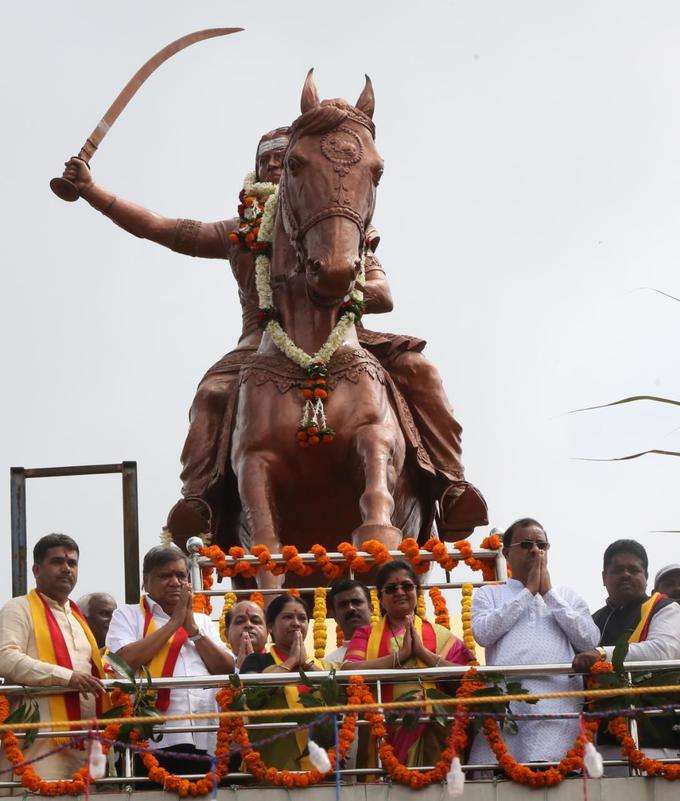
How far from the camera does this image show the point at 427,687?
33.2ft

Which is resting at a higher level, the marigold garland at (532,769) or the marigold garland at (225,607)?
the marigold garland at (225,607)

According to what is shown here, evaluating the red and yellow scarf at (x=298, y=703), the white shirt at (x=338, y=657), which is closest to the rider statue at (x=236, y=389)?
the white shirt at (x=338, y=657)

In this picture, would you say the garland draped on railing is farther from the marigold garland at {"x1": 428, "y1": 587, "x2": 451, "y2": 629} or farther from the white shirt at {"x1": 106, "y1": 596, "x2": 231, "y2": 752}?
the marigold garland at {"x1": 428, "y1": 587, "x2": 451, "y2": 629}

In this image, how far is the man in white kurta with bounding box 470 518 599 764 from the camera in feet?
32.9

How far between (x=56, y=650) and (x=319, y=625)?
2.46 meters

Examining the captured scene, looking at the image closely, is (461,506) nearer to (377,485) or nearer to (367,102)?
(377,485)

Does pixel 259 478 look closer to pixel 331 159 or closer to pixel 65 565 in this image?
pixel 331 159

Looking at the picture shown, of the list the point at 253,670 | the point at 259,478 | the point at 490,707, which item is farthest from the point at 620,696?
the point at 259,478

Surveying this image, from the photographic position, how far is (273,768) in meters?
9.86

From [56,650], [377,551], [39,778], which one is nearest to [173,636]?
[56,650]

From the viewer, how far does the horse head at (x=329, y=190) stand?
13.5 m

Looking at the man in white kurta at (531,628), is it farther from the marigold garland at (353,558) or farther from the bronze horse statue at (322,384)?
the bronze horse statue at (322,384)

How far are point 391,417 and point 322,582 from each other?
1213 mm

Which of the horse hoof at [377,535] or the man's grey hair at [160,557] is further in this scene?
the horse hoof at [377,535]
